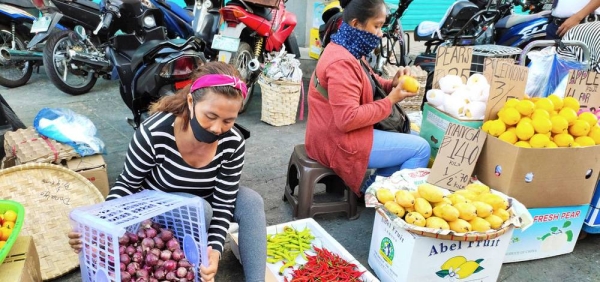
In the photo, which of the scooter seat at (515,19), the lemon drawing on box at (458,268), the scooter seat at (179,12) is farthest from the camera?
the scooter seat at (179,12)

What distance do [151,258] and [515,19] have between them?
5005mm

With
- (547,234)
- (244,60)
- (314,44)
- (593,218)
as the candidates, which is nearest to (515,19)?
(314,44)

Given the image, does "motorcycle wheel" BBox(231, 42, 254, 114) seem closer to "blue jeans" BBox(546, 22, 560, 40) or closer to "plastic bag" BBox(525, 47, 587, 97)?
"plastic bag" BBox(525, 47, 587, 97)

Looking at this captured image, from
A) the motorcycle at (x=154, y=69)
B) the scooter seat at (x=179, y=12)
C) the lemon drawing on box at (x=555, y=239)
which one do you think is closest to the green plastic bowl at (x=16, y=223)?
the motorcycle at (x=154, y=69)

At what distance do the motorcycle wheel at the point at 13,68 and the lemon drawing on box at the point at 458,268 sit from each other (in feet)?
17.3

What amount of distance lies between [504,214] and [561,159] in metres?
0.53

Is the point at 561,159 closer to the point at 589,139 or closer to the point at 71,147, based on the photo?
the point at 589,139

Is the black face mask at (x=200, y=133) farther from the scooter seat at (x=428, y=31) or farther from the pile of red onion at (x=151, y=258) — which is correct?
the scooter seat at (x=428, y=31)

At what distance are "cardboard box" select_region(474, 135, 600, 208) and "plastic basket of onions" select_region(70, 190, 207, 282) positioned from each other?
169 centimetres

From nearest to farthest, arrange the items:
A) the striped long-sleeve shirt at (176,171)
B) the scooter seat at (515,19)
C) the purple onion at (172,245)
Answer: the purple onion at (172,245)
the striped long-sleeve shirt at (176,171)
the scooter seat at (515,19)

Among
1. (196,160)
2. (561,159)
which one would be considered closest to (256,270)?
(196,160)

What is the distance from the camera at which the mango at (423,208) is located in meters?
2.12

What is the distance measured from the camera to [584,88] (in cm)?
278

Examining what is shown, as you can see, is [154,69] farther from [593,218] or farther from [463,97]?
[593,218]
